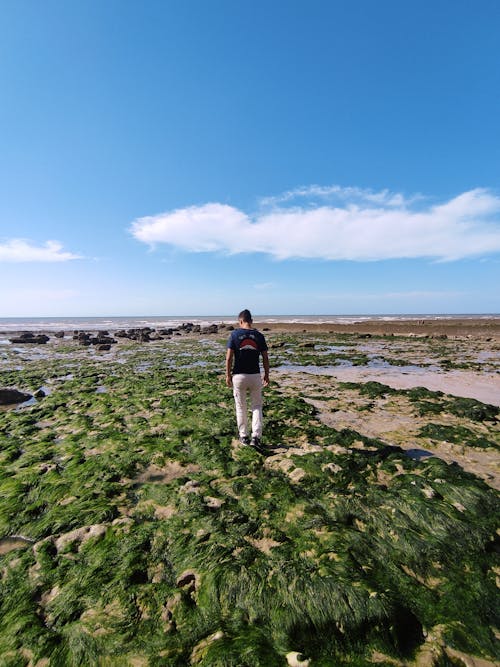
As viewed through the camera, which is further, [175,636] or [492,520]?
[492,520]

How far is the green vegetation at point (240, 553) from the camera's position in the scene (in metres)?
2.88

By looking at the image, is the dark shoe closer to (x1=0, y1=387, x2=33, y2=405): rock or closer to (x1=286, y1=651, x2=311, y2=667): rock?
(x1=286, y1=651, x2=311, y2=667): rock

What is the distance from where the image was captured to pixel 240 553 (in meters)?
3.88

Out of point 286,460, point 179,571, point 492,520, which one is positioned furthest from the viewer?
point 286,460

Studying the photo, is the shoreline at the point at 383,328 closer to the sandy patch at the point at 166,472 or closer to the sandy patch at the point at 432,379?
the sandy patch at the point at 432,379

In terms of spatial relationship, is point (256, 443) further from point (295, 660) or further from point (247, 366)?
point (295, 660)

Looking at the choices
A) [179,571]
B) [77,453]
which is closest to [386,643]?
[179,571]

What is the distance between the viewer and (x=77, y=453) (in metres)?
7.17

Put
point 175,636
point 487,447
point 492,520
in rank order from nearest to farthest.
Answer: point 175,636, point 492,520, point 487,447

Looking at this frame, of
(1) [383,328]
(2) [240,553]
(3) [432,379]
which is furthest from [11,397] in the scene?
(1) [383,328]

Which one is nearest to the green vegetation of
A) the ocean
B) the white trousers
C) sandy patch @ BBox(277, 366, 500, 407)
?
the white trousers

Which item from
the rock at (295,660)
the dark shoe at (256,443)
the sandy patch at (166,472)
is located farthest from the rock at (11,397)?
the rock at (295,660)

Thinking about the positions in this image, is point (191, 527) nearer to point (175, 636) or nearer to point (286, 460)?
point (175, 636)

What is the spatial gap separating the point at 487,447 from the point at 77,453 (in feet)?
28.8
